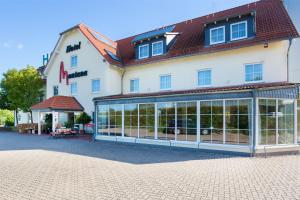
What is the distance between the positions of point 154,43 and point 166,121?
8885mm

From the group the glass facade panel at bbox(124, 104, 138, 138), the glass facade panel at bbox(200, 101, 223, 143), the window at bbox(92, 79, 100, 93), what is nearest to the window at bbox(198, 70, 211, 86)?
the glass facade panel at bbox(200, 101, 223, 143)

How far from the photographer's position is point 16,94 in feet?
106

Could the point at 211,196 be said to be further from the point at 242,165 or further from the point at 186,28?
the point at 186,28

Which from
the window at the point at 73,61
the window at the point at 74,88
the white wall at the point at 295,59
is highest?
the window at the point at 73,61

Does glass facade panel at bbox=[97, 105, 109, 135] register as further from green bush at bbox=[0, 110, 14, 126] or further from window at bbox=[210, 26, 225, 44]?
green bush at bbox=[0, 110, 14, 126]

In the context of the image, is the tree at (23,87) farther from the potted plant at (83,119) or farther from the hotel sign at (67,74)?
the potted plant at (83,119)

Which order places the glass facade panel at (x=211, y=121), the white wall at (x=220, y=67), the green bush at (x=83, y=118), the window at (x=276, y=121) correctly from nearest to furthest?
1. the window at (x=276, y=121)
2. the glass facade panel at (x=211, y=121)
3. the white wall at (x=220, y=67)
4. the green bush at (x=83, y=118)

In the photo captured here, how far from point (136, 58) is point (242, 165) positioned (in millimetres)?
15543

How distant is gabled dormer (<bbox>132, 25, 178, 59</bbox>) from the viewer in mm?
22594

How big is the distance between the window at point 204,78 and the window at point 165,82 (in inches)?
110

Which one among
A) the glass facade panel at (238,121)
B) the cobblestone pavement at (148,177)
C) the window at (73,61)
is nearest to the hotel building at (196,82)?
the glass facade panel at (238,121)

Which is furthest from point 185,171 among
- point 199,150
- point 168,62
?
point 168,62

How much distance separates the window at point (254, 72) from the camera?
1725 cm

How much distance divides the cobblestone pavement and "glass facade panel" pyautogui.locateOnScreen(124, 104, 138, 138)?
519cm
